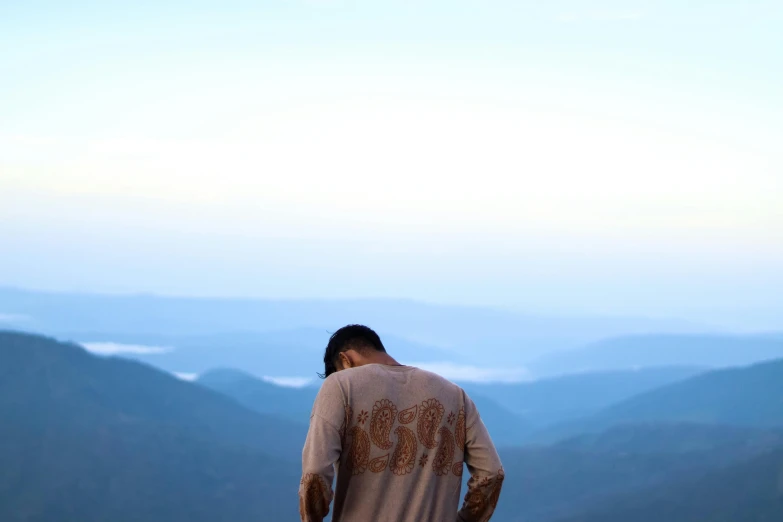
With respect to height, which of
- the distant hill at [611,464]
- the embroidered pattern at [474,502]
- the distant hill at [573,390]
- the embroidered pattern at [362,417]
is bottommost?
the distant hill at [573,390]

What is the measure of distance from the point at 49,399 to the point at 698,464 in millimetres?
34179

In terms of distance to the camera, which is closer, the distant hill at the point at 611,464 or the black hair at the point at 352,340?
the black hair at the point at 352,340

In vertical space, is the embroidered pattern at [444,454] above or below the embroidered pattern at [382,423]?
below

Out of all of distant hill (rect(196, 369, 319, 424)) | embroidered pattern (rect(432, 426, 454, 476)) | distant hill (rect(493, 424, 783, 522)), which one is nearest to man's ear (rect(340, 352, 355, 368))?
embroidered pattern (rect(432, 426, 454, 476))

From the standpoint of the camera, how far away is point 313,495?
10.7ft

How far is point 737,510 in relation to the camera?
3397 cm

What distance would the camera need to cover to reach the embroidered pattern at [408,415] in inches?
135

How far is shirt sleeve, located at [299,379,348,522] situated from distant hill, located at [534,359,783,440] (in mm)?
59598

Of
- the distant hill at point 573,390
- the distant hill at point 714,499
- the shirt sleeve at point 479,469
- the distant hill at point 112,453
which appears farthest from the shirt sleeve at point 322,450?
the distant hill at point 573,390

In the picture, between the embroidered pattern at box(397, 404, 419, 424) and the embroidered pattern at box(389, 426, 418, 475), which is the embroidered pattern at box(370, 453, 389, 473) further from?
the embroidered pattern at box(397, 404, 419, 424)

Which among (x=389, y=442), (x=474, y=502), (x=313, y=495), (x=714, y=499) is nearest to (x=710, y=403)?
(x=714, y=499)

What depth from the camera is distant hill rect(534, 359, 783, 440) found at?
63.1 m

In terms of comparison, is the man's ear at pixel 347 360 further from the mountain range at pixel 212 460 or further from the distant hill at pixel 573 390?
the distant hill at pixel 573 390

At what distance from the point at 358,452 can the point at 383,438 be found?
0.11 metres
